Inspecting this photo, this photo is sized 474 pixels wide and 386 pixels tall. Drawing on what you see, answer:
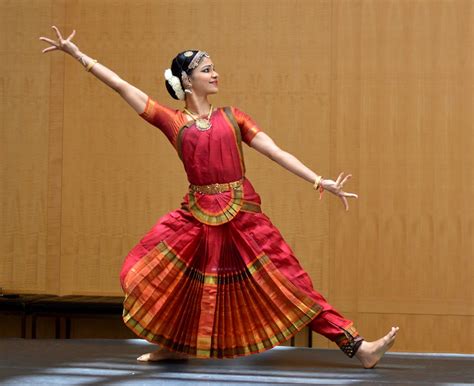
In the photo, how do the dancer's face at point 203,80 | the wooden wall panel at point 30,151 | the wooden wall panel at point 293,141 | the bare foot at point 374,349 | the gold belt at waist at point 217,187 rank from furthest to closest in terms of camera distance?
1. the wooden wall panel at point 30,151
2. the wooden wall panel at point 293,141
3. the dancer's face at point 203,80
4. the gold belt at waist at point 217,187
5. the bare foot at point 374,349

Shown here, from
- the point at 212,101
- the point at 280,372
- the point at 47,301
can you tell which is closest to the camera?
the point at 280,372

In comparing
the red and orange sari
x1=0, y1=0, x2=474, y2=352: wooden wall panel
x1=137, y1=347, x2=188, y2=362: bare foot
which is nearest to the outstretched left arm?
the red and orange sari

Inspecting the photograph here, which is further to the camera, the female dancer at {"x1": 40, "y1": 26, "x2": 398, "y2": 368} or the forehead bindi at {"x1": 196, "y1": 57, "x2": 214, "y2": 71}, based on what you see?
the forehead bindi at {"x1": 196, "y1": 57, "x2": 214, "y2": 71}

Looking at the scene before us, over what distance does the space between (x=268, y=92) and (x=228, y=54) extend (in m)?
0.34

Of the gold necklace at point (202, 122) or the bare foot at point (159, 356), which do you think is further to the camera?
the bare foot at point (159, 356)

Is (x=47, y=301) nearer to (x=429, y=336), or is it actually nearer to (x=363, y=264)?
(x=363, y=264)

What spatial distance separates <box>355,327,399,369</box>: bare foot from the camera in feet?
10.4

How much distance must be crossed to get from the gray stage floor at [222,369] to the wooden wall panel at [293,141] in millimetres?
1519

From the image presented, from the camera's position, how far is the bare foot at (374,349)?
10.4ft

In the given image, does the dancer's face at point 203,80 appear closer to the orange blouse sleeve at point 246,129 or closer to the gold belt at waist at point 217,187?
the orange blouse sleeve at point 246,129

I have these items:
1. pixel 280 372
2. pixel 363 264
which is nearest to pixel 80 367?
pixel 280 372

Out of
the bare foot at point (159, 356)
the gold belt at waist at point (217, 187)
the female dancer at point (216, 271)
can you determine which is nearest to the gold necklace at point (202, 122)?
the female dancer at point (216, 271)

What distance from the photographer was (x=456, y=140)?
5.13 meters

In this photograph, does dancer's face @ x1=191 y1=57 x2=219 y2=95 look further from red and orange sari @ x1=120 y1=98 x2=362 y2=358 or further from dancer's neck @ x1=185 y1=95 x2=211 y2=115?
red and orange sari @ x1=120 y1=98 x2=362 y2=358
